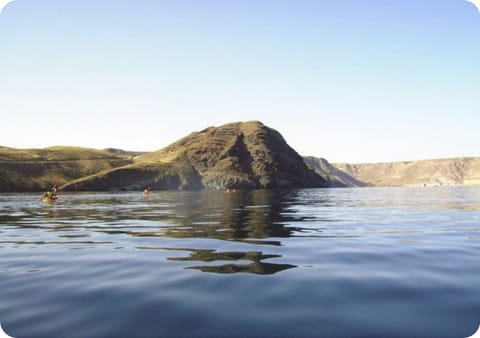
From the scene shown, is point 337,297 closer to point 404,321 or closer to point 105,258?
point 404,321

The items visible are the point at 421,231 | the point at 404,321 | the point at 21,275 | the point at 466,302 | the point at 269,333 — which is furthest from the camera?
the point at 421,231

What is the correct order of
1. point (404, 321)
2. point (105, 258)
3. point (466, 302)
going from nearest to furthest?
1. point (404, 321)
2. point (466, 302)
3. point (105, 258)

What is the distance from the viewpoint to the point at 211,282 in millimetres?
10766

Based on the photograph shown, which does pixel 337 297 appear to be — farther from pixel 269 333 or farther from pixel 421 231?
pixel 421 231

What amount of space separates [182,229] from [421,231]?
48.4ft

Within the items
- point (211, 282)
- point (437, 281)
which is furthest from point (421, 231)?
point (211, 282)

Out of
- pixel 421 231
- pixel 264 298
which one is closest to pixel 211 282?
pixel 264 298

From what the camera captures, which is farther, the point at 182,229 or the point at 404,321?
the point at 182,229

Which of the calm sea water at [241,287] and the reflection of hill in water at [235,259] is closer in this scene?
the calm sea water at [241,287]

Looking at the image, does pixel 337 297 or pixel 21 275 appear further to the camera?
pixel 21 275

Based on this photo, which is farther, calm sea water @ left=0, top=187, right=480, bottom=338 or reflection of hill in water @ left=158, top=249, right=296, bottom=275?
reflection of hill in water @ left=158, top=249, right=296, bottom=275

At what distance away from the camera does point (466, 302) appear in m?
8.95

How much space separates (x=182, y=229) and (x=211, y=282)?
14.1 meters

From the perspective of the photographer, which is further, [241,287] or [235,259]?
[235,259]
